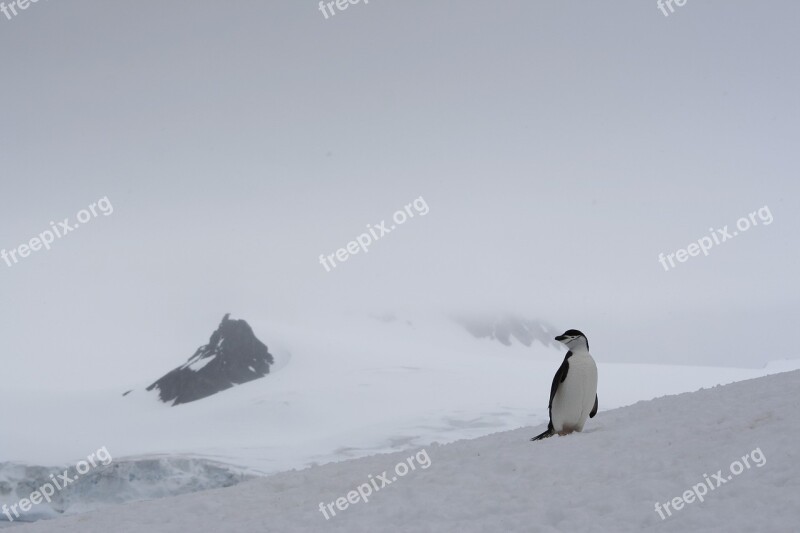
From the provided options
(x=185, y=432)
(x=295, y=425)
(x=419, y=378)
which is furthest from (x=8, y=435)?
(x=419, y=378)

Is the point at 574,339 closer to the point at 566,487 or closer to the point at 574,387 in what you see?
the point at 574,387

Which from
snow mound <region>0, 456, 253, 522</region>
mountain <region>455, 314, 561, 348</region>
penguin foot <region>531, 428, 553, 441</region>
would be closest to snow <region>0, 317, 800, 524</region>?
snow mound <region>0, 456, 253, 522</region>

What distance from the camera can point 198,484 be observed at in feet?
164

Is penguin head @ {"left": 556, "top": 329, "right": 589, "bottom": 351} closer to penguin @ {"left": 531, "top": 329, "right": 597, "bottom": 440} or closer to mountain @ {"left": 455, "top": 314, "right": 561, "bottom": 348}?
penguin @ {"left": 531, "top": 329, "right": 597, "bottom": 440}

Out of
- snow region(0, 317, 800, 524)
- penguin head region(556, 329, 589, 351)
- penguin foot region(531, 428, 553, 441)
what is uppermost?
penguin head region(556, 329, 589, 351)

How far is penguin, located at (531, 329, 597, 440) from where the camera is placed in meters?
10.7

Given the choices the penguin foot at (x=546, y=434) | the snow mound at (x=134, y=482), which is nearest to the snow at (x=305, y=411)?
the snow mound at (x=134, y=482)

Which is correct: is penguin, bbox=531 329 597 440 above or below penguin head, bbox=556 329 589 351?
below

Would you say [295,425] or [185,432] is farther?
[185,432]

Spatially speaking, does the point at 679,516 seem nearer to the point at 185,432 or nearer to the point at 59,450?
the point at 59,450

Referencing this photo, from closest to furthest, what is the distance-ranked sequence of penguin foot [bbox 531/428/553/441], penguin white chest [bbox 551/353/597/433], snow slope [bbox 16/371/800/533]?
1. snow slope [bbox 16/371/800/533]
2. penguin white chest [bbox 551/353/597/433]
3. penguin foot [bbox 531/428/553/441]

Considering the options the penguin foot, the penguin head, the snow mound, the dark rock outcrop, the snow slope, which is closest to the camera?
the snow slope

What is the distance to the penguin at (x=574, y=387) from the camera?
35.0ft

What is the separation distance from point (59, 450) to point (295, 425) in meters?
19.5
